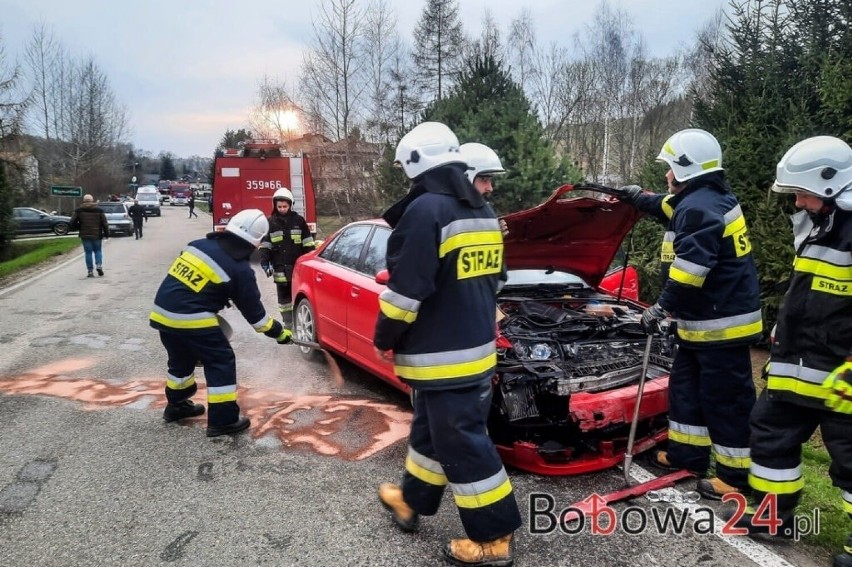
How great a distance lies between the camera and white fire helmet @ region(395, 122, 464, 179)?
9.16 feet

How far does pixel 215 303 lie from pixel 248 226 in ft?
2.02

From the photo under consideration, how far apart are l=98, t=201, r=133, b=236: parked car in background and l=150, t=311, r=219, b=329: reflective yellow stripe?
24355 millimetres

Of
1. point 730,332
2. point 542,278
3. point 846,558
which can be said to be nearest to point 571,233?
point 542,278

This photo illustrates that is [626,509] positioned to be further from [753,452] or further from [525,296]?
[525,296]

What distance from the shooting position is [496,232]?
288 cm

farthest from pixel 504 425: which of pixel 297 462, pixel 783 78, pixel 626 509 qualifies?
pixel 783 78

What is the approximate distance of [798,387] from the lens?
9.22 feet

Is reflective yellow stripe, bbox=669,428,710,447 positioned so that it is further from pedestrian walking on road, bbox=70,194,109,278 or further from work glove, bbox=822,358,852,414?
pedestrian walking on road, bbox=70,194,109,278

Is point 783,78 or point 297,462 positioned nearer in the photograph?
point 297,462

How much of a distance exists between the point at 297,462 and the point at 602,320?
237 centimetres

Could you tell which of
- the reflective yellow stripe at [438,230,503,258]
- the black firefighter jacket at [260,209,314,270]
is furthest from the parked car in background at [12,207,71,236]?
the reflective yellow stripe at [438,230,503,258]

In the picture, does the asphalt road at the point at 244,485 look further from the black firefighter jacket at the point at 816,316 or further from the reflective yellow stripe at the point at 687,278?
the reflective yellow stripe at the point at 687,278

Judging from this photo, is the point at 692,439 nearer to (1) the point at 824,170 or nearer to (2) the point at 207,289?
(1) the point at 824,170

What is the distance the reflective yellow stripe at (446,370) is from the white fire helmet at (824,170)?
1720 millimetres
